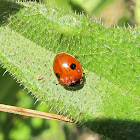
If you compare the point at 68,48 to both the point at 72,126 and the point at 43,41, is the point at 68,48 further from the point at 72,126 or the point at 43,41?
the point at 72,126

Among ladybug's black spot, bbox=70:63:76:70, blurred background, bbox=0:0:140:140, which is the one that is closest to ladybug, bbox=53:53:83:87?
ladybug's black spot, bbox=70:63:76:70

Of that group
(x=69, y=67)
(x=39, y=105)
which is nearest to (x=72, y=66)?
(x=69, y=67)

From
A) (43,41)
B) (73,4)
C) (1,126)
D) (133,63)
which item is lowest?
(1,126)

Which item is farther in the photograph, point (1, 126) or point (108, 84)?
point (1, 126)

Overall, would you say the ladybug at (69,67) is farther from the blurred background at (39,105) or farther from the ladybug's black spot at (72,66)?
the blurred background at (39,105)

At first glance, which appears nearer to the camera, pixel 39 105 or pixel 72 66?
pixel 72 66

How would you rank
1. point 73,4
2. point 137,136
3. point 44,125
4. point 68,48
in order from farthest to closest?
point 44,125 → point 73,4 → point 68,48 → point 137,136

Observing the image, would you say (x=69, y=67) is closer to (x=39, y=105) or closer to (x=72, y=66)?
(x=72, y=66)

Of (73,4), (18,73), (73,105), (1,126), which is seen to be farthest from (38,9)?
(1,126)

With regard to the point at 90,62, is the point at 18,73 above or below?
below
